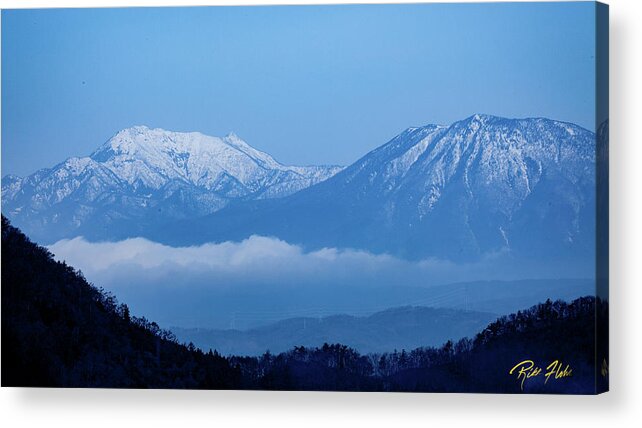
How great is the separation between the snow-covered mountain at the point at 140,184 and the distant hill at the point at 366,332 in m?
0.80

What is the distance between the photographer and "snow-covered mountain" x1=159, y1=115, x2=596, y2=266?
8508 millimetres

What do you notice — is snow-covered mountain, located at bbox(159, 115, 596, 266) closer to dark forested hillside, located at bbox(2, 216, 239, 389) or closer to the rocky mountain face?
the rocky mountain face

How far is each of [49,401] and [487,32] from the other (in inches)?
134

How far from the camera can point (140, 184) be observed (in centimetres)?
901

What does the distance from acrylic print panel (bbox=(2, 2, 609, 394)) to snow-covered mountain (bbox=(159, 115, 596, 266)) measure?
0.04ft

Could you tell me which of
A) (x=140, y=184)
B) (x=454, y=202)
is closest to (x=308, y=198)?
(x=454, y=202)

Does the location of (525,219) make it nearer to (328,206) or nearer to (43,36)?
(328,206)

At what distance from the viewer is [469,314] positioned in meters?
8.62

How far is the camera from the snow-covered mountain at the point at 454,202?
8508 mm

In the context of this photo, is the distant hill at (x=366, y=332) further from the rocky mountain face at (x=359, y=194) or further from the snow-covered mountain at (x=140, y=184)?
the snow-covered mountain at (x=140, y=184)
